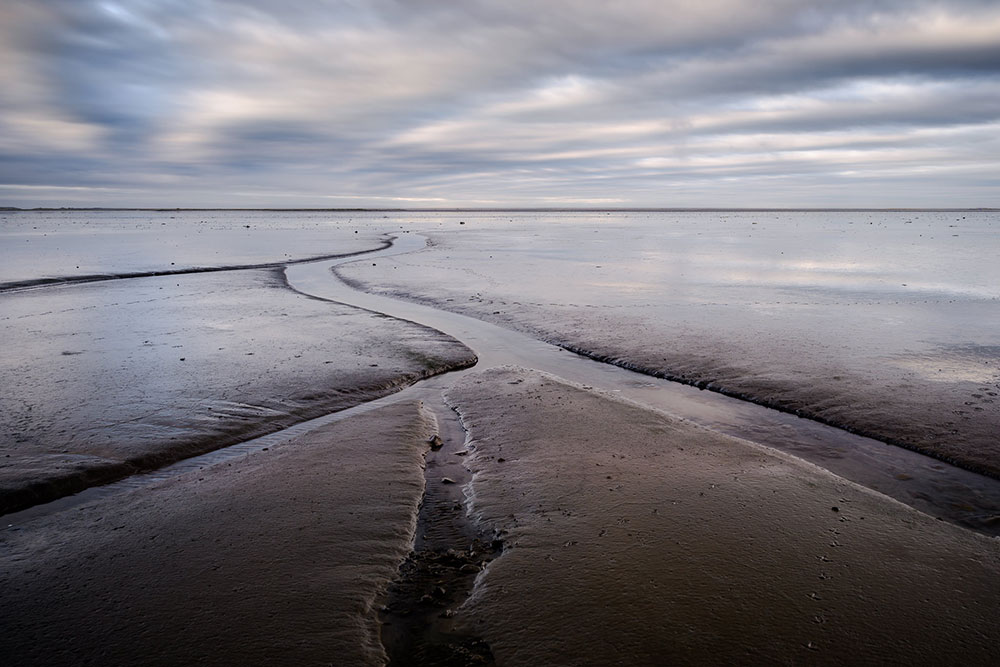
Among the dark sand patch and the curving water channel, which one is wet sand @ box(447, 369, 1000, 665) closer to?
the curving water channel

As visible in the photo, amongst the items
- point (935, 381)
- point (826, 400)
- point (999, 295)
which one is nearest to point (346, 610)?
point (826, 400)

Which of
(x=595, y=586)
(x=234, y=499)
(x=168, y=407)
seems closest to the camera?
(x=595, y=586)

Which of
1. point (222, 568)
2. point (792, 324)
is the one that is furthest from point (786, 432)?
point (792, 324)

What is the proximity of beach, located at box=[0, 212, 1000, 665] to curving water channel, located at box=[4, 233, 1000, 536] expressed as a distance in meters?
0.04

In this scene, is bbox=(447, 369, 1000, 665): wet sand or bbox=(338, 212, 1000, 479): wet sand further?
bbox=(338, 212, 1000, 479): wet sand

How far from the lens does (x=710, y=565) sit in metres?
4.12

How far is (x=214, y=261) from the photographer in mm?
26969

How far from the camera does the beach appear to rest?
3504 mm

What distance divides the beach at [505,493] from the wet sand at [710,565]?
0.02 meters

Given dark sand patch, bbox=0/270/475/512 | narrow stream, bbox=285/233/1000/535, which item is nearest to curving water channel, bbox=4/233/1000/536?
narrow stream, bbox=285/233/1000/535

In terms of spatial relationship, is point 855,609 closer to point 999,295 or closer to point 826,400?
point 826,400

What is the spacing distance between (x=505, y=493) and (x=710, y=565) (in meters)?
1.86

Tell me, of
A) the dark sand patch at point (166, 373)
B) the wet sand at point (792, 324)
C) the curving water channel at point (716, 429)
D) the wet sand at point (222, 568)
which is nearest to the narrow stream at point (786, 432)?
the curving water channel at point (716, 429)

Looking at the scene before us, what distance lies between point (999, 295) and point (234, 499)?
18.9m
